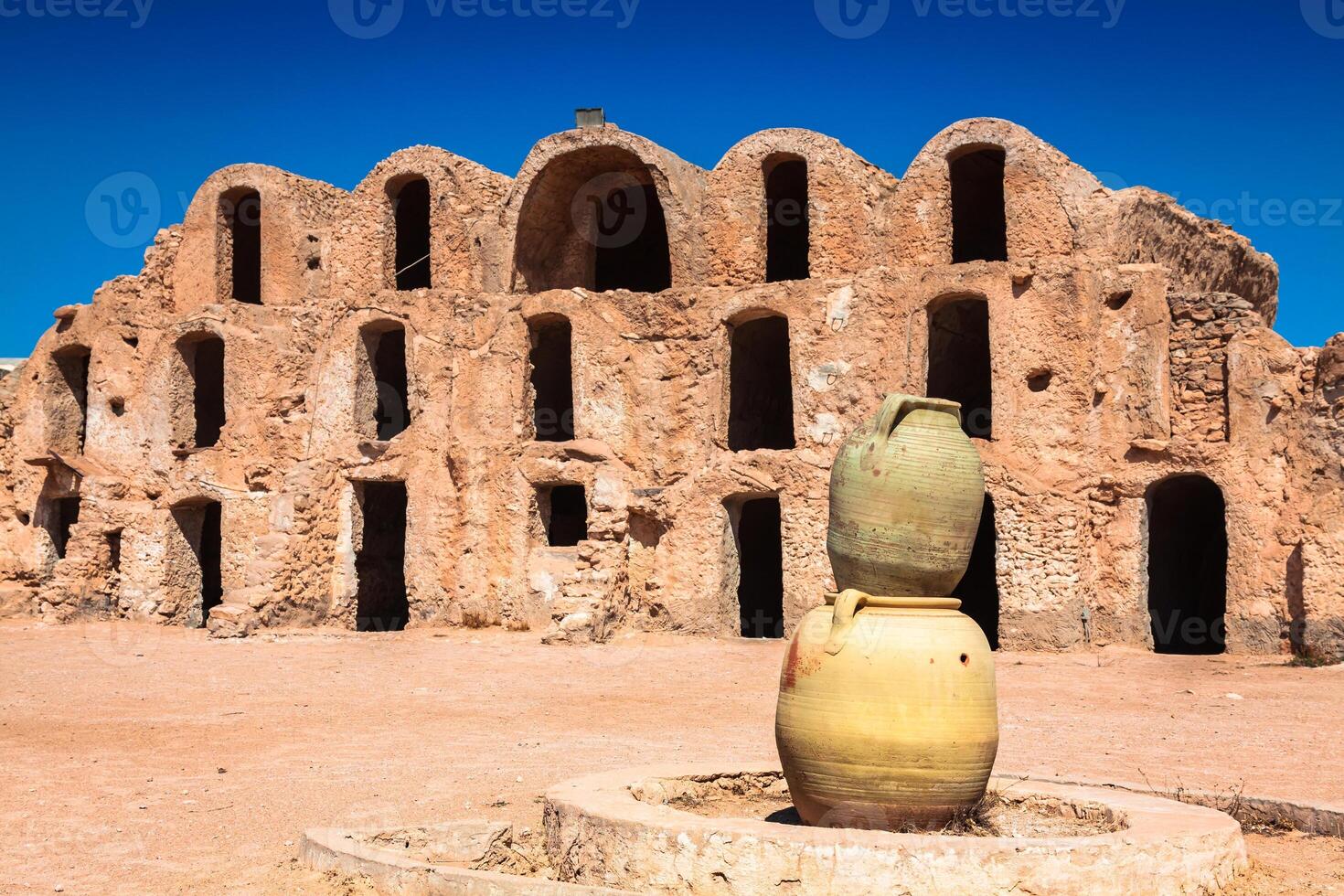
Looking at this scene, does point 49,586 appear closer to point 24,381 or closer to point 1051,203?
point 24,381

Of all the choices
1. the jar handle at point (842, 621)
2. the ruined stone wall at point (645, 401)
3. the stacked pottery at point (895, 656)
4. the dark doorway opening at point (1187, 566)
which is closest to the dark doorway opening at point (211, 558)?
the ruined stone wall at point (645, 401)

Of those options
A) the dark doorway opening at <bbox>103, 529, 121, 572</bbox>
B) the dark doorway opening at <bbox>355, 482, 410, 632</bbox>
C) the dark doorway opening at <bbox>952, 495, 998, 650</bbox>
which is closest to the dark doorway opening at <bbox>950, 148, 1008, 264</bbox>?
the dark doorway opening at <bbox>952, 495, 998, 650</bbox>

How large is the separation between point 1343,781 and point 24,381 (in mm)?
18945

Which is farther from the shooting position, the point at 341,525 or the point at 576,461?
the point at 341,525

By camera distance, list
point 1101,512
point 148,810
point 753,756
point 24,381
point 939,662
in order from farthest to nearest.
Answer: point 24,381
point 1101,512
point 753,756
point 148,810
point 939,662

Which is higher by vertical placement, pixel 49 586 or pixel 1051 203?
pixel 1051 203

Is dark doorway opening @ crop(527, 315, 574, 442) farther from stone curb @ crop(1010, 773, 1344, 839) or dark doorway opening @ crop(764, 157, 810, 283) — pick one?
stone curb @ crop(1010, 773, 1344, 839)

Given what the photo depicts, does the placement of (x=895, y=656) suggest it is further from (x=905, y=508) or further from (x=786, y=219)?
(x=786, y=219)

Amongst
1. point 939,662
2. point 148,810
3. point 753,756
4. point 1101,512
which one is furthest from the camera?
point 1101,512

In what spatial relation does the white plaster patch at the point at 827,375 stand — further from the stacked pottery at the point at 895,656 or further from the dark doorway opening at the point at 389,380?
the stacked pottery at the point at 895,656

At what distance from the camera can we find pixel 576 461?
17.4 metres

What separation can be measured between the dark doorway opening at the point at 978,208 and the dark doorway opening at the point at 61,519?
43.0ft

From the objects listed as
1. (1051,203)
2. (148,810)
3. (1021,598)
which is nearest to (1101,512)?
(1021,598)

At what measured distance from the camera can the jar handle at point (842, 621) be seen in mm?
6105
